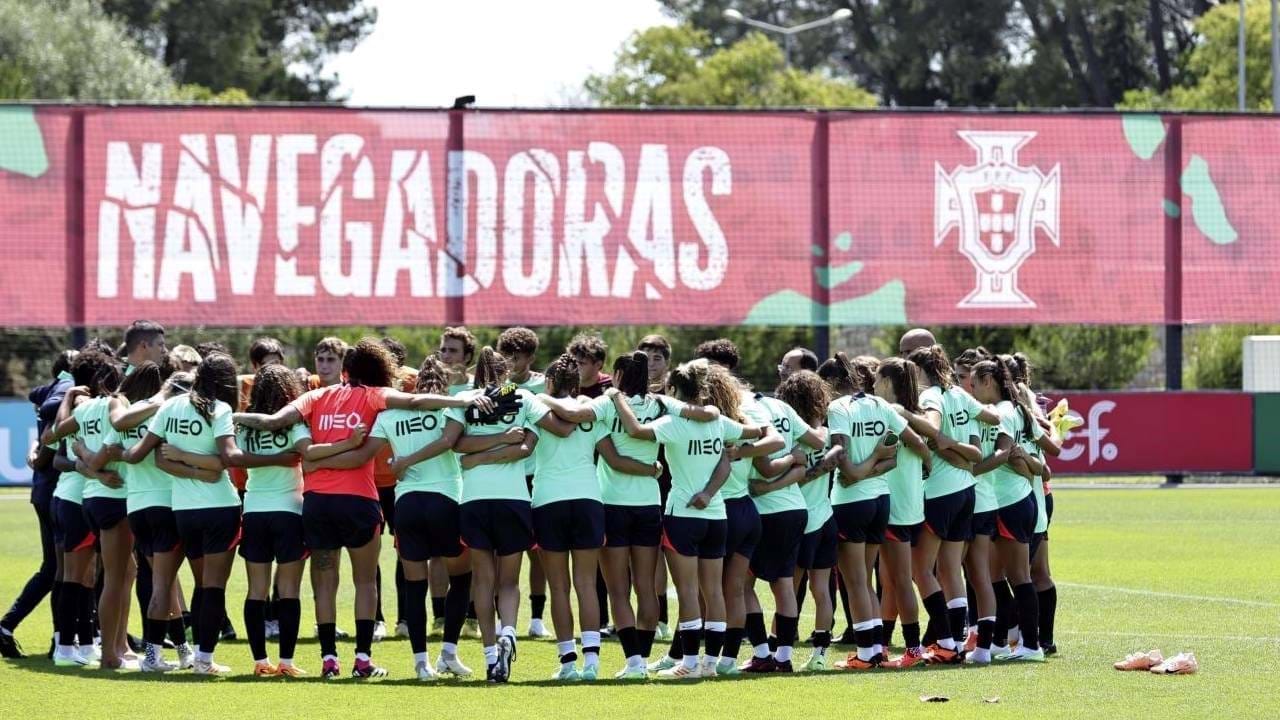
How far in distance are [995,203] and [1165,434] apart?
14.0ft

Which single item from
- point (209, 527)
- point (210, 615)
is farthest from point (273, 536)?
point (210, 615)

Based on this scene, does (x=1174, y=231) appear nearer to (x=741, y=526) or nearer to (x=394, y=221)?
(x=394, y=221)

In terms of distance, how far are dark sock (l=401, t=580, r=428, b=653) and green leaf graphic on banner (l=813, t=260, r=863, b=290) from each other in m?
18.4

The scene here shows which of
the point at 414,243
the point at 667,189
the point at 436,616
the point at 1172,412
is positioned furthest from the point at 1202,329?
the point at 436,616

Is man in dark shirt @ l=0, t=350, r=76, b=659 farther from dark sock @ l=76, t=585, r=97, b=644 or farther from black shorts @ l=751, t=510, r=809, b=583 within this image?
black shorts @ l=751, t=510, r=809, b=583

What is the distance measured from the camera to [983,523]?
1228 cm

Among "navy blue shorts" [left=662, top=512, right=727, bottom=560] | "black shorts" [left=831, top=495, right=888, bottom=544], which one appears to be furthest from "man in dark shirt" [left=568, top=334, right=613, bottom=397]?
"black shorts" [left=831, top=495, right=888, bottom=544]

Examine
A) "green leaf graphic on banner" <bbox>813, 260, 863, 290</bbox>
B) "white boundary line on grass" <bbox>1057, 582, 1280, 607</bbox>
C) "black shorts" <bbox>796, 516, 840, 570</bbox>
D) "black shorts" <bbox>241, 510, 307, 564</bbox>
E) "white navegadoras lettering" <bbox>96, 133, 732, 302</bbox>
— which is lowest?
"white boundary line on grass" <bbox>1057, 582, 1280, 607</bbox>

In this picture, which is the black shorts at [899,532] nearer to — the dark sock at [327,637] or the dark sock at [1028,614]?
the dark sock at [1028,614]

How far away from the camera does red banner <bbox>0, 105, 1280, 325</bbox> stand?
2814cm

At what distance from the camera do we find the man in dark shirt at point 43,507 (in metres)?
12.5

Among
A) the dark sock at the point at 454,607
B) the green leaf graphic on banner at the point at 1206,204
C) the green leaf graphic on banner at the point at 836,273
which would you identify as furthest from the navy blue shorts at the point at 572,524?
the green leaf graphic on banner at the point at 1206,204

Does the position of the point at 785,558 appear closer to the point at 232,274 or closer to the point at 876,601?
the point at 876,601

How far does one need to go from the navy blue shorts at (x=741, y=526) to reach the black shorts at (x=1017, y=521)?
5.45 ft
